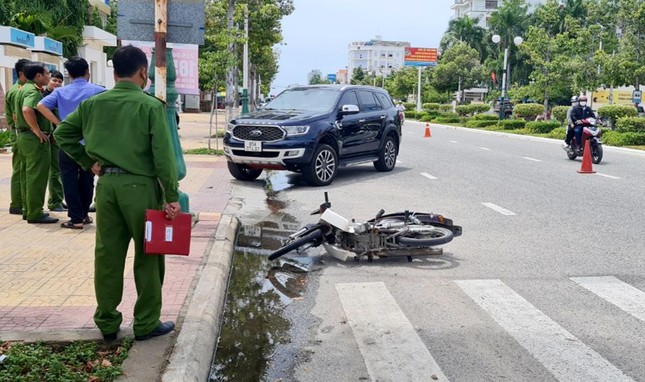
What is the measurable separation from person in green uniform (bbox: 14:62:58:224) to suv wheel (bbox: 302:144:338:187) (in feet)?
17.5

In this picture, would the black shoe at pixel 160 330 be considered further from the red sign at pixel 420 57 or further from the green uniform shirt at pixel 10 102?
the red sign at pixel 420 57

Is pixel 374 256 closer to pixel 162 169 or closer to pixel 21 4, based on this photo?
pixel 162 169

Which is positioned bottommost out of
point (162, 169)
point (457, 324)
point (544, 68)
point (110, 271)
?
point (457, 324)

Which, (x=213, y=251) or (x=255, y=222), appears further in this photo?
(x=255, y=222)

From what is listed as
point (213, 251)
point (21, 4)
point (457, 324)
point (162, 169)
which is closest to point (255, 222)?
point (213, 251)

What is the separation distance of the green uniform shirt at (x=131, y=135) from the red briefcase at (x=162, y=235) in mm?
133

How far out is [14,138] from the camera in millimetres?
8812

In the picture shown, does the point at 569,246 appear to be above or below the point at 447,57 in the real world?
below

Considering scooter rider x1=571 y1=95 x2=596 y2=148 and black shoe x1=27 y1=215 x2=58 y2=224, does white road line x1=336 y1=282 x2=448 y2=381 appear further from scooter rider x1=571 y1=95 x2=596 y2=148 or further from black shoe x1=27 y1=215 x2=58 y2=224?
scooter rider x1=571 y1=95 x2=596 y2=148

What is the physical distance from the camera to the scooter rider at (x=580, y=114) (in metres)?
17.6

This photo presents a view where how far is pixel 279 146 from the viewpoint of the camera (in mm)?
12484

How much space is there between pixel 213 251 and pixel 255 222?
2613 mm

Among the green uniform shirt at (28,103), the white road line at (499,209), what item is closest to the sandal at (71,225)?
the green uniform shirt at (28,103)

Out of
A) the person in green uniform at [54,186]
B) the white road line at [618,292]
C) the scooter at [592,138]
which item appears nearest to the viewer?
the white road line at [618,292]
